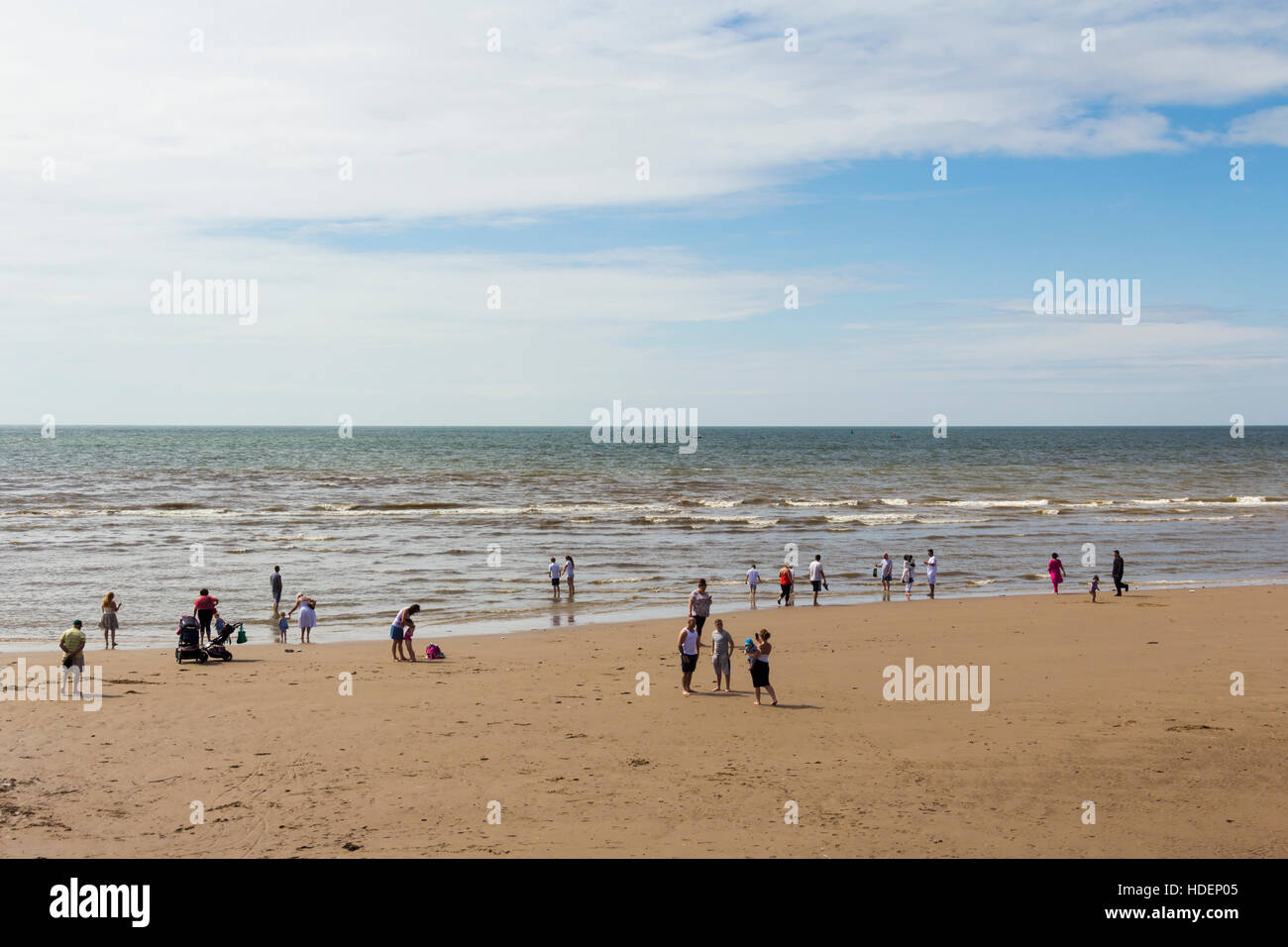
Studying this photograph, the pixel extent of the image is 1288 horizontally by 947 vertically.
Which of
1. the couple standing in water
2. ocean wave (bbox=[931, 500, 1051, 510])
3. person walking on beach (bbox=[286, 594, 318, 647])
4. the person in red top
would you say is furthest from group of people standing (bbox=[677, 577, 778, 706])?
ocean wave (bbox=[931, 500, 1051, 510])

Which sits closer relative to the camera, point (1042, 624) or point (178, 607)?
point (1042, 624)

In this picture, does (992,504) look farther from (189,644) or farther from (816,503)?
(189,644)

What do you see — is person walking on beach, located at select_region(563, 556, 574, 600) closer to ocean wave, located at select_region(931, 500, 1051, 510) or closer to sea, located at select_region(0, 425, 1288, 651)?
sea, located at select_region(0, 425, 1288, 651)

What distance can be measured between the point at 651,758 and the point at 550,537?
1235 inches

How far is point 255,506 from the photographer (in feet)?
192

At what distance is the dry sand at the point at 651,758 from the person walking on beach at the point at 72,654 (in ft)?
2.69

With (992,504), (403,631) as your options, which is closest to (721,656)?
(403,631)

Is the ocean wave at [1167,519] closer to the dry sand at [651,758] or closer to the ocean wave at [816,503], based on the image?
the ocean wave at [816,503]

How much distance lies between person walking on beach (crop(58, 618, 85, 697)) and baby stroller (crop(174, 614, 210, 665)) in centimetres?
251

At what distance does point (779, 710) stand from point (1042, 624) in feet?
35.4

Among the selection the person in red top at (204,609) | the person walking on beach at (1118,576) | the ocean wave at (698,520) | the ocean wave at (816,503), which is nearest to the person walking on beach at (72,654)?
the person in red top at (204,609)

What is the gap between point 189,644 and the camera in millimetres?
19453

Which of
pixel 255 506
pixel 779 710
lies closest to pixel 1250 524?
pixel 779 710
